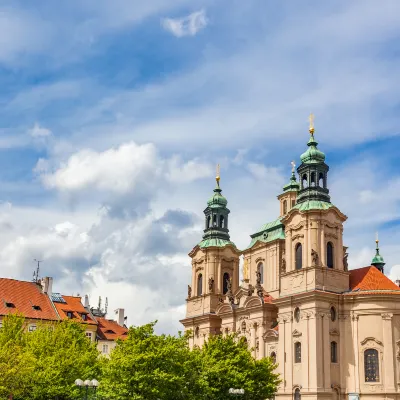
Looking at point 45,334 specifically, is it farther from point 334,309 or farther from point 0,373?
point 334,309

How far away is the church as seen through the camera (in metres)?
58.8

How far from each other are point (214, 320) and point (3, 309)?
27.2m

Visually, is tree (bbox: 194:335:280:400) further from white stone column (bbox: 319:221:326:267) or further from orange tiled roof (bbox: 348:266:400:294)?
orange tiled roof (bbox: 348:266:400:294)

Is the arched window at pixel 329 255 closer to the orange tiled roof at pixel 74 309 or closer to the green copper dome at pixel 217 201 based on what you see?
the green copper dome at pixel 217 201

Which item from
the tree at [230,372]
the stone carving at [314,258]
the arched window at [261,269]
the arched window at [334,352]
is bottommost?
the tree at [230,372]

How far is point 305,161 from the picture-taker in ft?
224

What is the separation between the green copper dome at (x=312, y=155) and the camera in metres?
68.0

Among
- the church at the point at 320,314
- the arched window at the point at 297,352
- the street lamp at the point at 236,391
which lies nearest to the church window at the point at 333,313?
the church at the point at 320,314

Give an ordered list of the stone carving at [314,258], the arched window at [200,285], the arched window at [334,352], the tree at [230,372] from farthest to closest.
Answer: the arched window at [200,285] → the stone carving at [314,258] → the arched window at [334,352] → the tree at [230,372]

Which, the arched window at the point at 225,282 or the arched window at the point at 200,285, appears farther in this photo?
the arched window at the point at 200,285

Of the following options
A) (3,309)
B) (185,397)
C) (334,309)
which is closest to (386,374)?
(334,309)

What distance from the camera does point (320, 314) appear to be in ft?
197

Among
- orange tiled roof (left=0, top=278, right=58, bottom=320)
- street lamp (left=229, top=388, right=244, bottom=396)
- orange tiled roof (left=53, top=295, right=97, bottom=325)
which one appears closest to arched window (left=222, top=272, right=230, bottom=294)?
orange tiled roof (left=53, top=295, right=97, bottom=325)

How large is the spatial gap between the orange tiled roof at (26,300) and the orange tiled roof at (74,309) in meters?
1.26
